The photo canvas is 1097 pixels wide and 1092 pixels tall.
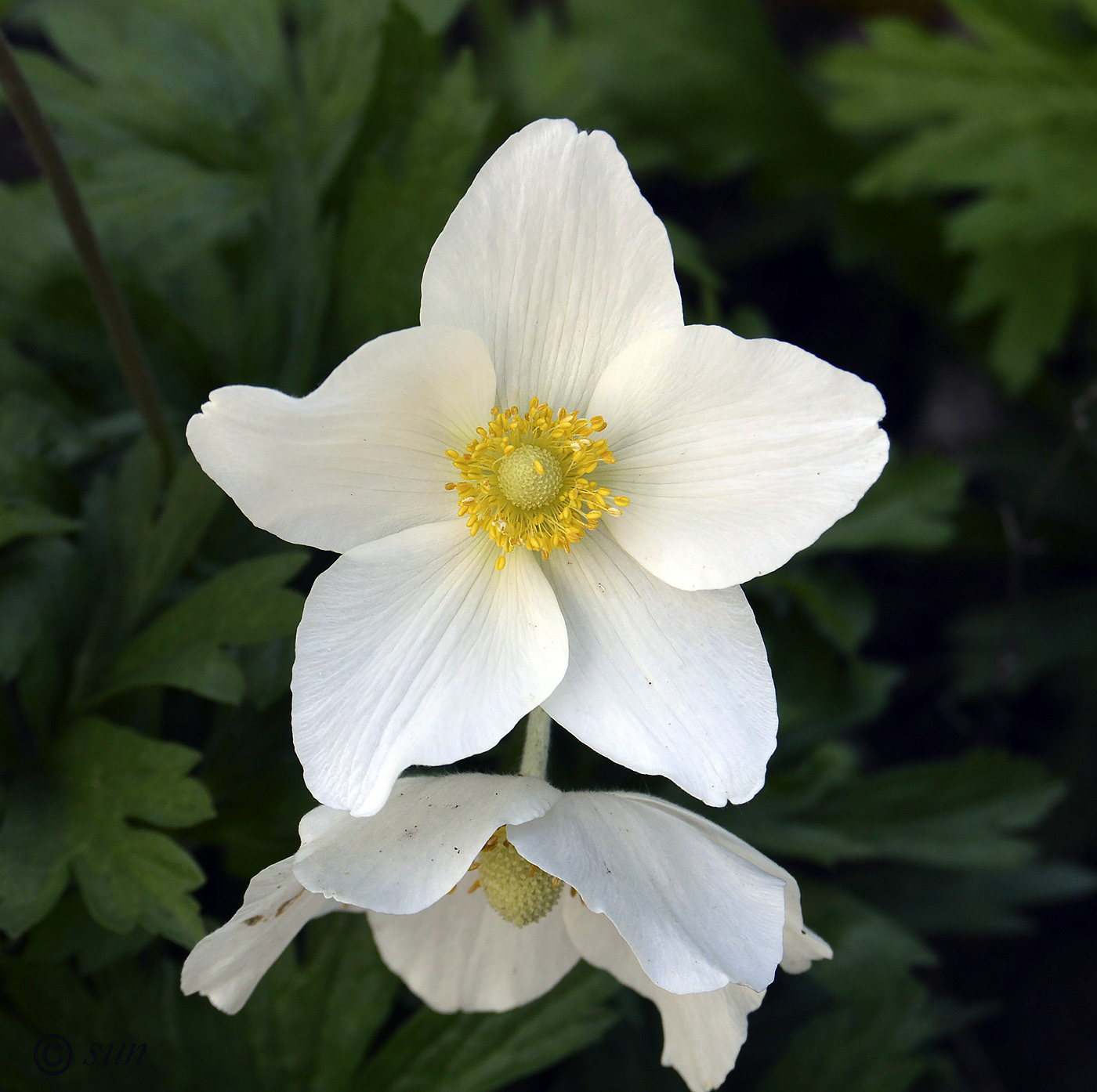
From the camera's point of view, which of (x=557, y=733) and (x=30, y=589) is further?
(x=557, y=733)

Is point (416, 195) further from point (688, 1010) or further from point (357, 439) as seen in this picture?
point (688, 1010)

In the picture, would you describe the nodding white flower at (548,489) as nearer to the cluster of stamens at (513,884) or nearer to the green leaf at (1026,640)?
the cluster of stamens at (513,884)

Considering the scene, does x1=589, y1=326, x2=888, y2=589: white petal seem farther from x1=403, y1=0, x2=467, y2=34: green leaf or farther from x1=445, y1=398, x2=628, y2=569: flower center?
x1=403, y1=0, x2=467, y2=34: green leaf

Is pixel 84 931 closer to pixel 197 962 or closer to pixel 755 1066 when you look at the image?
pixel 197 962

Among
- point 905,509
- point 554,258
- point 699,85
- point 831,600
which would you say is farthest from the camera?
point 699,85

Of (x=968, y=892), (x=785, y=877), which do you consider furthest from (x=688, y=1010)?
(x=968, y=892)
